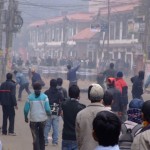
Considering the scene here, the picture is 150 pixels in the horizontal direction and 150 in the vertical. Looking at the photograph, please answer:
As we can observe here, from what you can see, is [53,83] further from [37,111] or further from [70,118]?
[70,118]

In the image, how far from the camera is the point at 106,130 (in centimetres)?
373

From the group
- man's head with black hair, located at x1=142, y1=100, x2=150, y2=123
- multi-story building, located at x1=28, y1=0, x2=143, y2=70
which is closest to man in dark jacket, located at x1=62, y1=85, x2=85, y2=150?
man's head with black hair, located at x1=142, y1=100, x2=150, y2=123

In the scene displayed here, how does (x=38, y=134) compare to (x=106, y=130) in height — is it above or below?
below

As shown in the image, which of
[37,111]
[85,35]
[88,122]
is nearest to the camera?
[88,122]

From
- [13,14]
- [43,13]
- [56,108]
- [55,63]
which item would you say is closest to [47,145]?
[56,108]

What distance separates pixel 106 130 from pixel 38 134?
5854 millimetres

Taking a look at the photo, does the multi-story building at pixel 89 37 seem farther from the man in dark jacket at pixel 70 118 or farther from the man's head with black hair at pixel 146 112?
the man's head with black hair at pixel 146 112

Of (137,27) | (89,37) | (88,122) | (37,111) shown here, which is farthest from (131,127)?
(89,37)

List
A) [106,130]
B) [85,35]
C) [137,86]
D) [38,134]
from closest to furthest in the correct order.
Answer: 1. [106,130]
2. [38,134]
3. [137,86]
4. [85,35]

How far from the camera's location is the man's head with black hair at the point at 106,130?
12.2ft

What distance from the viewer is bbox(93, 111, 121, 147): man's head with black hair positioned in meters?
3.73

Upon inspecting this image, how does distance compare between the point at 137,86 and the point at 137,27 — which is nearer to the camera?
the point at 137,86

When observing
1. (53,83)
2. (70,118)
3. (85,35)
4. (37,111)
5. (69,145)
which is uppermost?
(85,35)

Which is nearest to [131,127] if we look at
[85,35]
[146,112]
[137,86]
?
[146,112]
